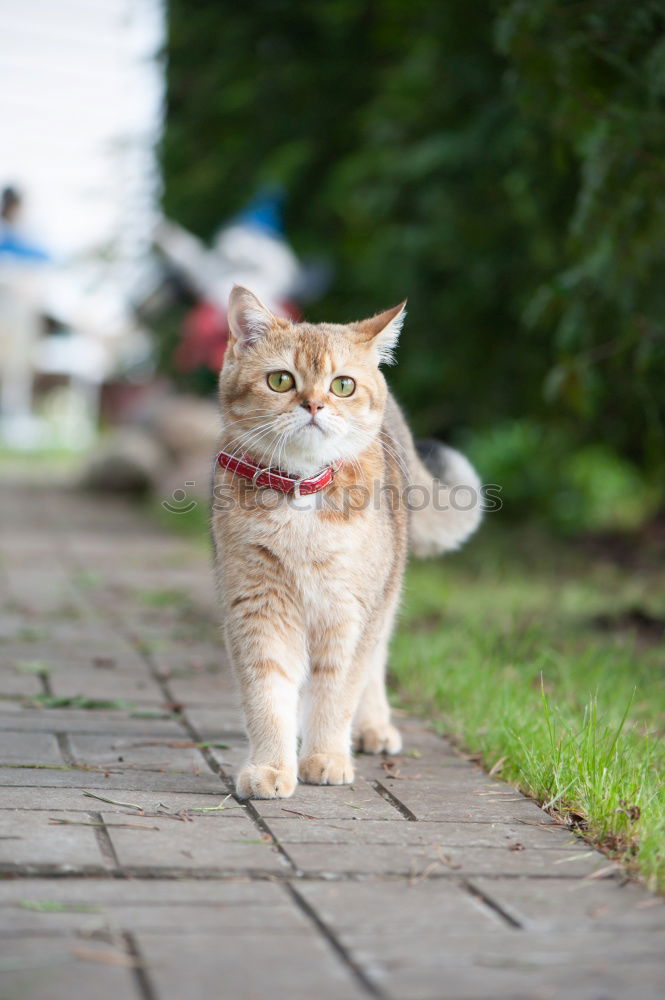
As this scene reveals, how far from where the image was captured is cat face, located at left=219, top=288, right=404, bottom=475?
2.90m

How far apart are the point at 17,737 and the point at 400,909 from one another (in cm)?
144

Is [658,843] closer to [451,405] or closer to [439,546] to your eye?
[439,546]

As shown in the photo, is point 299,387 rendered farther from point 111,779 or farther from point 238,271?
point 238,271

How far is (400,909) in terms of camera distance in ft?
6.57

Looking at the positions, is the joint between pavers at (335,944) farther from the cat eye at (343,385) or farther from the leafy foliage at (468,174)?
Result: the leafy foliage at (468,174)

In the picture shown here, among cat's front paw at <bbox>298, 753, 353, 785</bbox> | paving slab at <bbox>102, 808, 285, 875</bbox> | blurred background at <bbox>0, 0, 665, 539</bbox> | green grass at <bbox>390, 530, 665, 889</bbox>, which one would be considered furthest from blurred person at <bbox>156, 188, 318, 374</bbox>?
paving slab at <bbox>102, 808, 285, 875</bbox>

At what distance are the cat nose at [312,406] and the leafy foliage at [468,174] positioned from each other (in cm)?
158

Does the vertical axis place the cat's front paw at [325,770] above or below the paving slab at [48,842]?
below

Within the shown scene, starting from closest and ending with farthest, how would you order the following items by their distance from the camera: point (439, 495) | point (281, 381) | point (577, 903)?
point (577, 903)
point (281, 381)
point (439, 495)

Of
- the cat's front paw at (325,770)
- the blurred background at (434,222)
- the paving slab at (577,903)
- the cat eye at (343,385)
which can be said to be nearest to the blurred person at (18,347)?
the blurred background at (434,222)

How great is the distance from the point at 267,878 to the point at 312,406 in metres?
1.17

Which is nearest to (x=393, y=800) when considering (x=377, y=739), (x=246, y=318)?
(x=377, y=739)

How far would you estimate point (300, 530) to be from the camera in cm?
291

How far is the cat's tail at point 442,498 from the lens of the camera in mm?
3742
